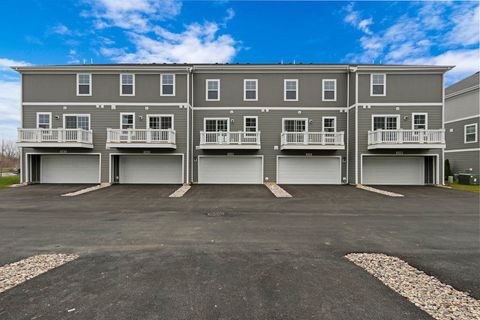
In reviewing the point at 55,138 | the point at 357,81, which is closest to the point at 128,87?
the point at 55,138

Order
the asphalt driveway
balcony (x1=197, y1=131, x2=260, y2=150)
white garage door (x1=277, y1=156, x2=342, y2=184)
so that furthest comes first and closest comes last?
white garage door (x1=277, y1=156, x2=342, y2=184) → balcony (x1=197, y1=131, x2=260, y2=150) → the asphalt driveway

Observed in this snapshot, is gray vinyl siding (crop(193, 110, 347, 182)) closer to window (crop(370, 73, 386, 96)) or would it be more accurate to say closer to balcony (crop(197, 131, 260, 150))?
balcony (crop(197, 131, 260, 150))

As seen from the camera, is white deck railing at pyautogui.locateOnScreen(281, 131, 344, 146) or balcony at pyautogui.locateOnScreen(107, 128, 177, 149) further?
white deck railing at pyautogui.locateOnScreen(281, 131, 344, 146)

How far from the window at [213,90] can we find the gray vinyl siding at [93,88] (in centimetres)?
297

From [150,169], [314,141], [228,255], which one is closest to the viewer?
[228,255]

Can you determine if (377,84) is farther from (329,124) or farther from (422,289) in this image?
(422,289)

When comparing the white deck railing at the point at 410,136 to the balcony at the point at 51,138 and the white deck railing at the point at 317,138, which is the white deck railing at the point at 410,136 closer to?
the white deck railing at the point at 317,138

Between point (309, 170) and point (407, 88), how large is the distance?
930 centimetres

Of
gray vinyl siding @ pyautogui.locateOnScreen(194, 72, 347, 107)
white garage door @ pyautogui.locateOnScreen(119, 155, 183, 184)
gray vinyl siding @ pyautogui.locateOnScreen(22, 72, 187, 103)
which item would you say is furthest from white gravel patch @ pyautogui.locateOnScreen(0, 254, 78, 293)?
gray vinyl siding @ pyautogui.locateOnScreen(194, 72, 347, 107)

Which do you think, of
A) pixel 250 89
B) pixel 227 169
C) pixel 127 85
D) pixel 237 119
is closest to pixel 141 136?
pixel 127 85

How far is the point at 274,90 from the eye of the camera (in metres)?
17.7

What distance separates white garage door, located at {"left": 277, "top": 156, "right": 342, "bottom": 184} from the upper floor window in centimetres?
1217

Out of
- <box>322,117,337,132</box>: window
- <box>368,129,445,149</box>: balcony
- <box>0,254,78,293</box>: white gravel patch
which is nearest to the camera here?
<box>0,254,78,293</box>: white gravel patch

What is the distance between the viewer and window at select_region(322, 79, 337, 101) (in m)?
17.6
